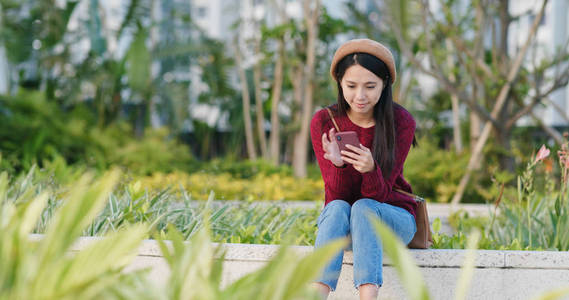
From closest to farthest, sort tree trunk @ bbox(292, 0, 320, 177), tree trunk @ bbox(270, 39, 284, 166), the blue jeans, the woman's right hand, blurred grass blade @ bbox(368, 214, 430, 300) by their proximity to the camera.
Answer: blurred grass blade @ bbox(368, 214, 430, 300) < the blue jeans < the woman's right hand < tree trunk @ bbox(292, 0, 320, 177) < tree trunk @ bbox(270, 39, 284, 166)

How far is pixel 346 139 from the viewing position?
2.17m

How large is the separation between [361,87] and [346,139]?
227 mm

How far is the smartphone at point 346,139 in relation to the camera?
2162mm

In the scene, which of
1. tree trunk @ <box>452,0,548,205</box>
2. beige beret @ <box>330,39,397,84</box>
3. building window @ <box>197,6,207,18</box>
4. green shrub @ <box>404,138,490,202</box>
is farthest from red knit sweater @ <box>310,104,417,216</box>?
building window @ <box>197,6,207,18</box>

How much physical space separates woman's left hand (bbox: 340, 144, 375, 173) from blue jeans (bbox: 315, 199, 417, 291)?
0.44 feet

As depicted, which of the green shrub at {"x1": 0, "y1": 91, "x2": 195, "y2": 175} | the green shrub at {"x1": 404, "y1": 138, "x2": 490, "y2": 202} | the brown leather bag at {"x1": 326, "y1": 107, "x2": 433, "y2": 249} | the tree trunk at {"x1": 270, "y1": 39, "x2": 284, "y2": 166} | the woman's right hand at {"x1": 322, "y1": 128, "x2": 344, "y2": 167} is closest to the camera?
the woman's right hand at {"x1": 322, "y1": 128, "x2": 344, "y2": 167}

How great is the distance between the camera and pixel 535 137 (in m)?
10.0

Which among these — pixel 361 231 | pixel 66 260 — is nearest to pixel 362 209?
pixel 361 231

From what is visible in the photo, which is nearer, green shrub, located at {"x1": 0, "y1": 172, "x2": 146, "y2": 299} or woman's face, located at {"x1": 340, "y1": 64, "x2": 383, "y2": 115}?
green shrub, located at {"x1": 0, "y1": 172, "x2": 146, "y2": 299}

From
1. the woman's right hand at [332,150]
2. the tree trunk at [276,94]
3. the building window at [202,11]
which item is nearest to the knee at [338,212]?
the woman's right hand at [332,150]

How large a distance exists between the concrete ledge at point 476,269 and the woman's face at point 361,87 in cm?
60

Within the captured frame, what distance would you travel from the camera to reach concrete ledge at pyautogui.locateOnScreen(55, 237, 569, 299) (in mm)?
2213

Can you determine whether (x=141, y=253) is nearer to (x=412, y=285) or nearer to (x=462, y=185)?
(x=412, y=285)

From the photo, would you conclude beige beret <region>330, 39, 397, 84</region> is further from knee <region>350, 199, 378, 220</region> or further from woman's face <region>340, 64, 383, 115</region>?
knee <region>350, 199, 378, 220</region>
